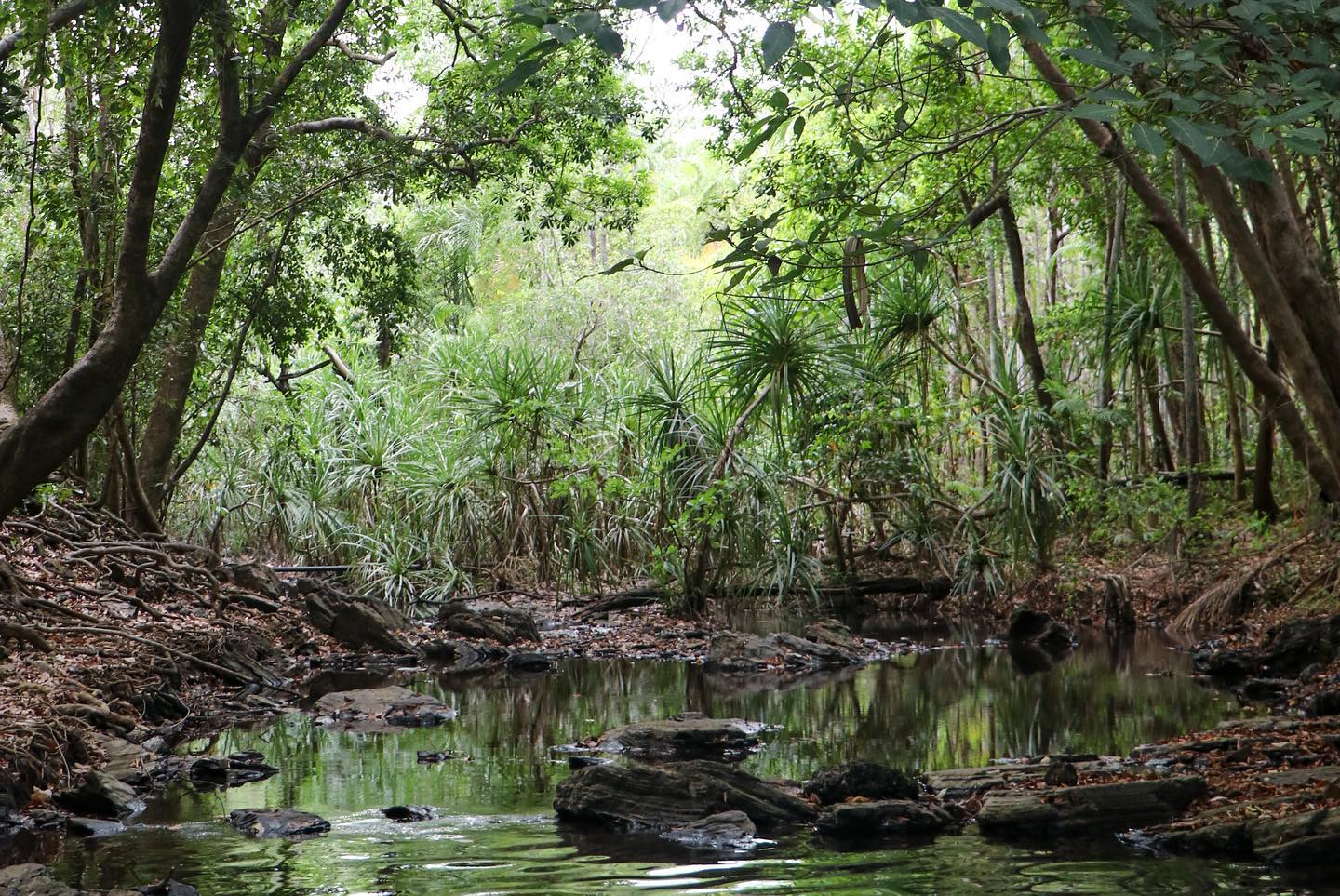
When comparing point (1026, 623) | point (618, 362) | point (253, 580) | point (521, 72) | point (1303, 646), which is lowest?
point (1303, 646)

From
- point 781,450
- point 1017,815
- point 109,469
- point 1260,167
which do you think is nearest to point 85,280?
point 109,469

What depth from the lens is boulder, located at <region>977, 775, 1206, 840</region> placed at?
463cm

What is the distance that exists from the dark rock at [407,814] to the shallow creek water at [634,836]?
60 mm

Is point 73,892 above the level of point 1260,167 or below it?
below

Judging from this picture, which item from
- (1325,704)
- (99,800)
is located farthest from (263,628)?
(1325,704)

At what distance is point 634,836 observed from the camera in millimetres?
4820

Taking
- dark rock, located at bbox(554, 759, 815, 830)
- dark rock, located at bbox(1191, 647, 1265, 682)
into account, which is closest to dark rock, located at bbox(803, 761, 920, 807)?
dark rock, located at bbox(554, 759, 815, 830)

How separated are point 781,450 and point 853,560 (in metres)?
1.82

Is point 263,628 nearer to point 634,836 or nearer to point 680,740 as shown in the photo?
point 680,740

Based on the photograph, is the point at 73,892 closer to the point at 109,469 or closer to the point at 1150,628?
the point at 109,469

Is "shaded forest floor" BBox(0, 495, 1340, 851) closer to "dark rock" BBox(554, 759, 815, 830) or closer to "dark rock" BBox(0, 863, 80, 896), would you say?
"dark rock" BBox(0, 863, 80, 896)

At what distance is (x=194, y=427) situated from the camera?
13492 mm

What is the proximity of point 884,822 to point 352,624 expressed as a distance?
23.8ft

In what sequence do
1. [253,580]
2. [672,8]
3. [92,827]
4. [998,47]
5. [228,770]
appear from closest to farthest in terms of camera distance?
[672,8], [998,47], [92,827], [228,770], [253,580]
